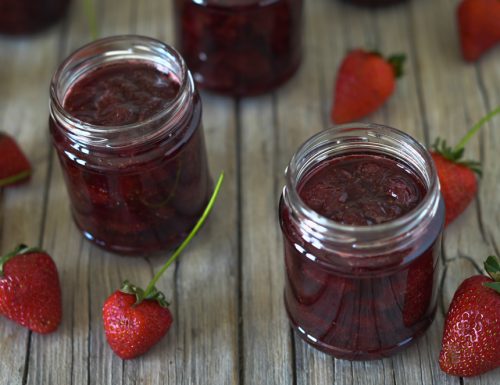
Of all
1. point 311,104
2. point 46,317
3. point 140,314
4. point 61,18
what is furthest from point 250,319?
point 61,18

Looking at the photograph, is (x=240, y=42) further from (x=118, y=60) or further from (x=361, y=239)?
(x=361, y=239)

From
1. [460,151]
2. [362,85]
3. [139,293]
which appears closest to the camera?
[139,293]

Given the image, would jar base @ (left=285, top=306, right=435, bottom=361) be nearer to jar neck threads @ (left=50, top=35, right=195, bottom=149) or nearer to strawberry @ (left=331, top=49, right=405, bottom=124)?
jar neck threads @ (left=50, top=35, right=195, bottom=149)

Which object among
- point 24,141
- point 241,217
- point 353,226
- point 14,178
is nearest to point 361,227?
point 353,226

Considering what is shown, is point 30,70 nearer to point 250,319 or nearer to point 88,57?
point 88,57

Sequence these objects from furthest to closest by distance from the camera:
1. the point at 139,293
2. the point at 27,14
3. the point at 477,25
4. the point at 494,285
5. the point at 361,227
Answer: the point at 27,14, the point at 477,25, the point at 139,293, the point at 494,285, the point at 361,227
